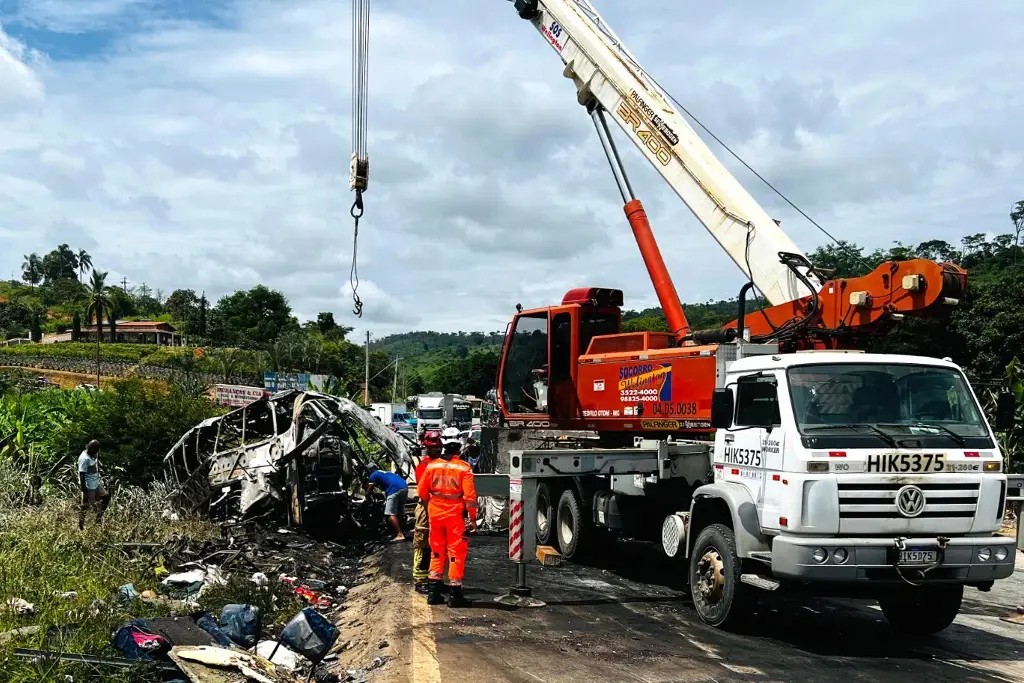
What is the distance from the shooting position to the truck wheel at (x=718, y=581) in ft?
24.4

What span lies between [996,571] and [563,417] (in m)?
6.43

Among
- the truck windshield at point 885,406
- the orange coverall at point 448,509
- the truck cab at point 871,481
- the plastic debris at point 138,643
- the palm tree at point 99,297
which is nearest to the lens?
the plastic debris at point 138,643

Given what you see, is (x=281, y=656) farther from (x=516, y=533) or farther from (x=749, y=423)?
(x=749, y=423)

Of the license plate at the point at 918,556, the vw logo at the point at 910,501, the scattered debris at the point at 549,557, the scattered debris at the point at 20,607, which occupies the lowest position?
the scattered debris at the point at 549,557

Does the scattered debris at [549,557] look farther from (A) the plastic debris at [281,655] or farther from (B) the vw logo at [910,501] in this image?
(B) the vw logo at [910,501]

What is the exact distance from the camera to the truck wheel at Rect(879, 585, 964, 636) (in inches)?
297

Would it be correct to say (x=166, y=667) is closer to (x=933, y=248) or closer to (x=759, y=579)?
(x=759, y=579)

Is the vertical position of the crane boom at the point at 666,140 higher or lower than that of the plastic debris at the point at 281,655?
higher

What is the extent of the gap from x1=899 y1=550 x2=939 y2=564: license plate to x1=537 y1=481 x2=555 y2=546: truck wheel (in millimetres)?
6510

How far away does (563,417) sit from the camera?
40.8 feet

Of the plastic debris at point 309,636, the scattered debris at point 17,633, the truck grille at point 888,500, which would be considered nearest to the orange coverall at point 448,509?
the plastic debris at point 309,636

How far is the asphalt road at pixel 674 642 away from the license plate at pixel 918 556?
84 cm

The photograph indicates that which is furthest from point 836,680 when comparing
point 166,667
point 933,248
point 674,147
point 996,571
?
point 933,248

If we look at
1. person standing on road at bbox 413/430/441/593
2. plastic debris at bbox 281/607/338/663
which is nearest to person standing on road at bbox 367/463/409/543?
person standing on road at bbox 413/430/441/593
